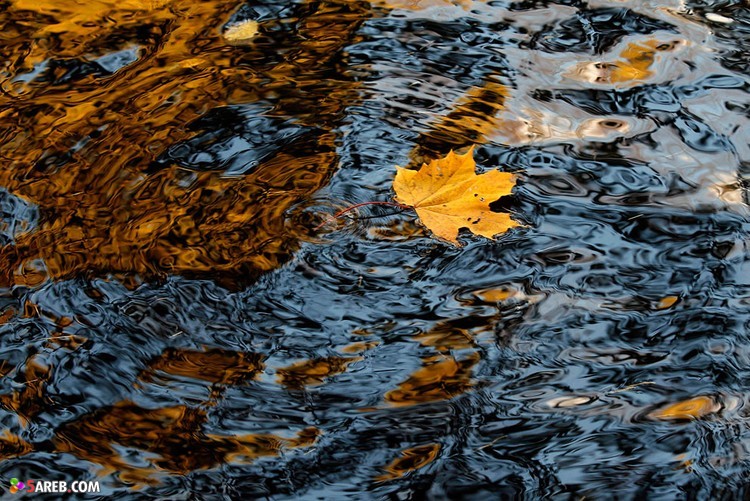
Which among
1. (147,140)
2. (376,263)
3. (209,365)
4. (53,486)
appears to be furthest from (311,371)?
(147,140)

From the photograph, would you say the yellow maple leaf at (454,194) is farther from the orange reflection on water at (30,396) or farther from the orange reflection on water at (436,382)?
the orange reflection on water at (30,396)

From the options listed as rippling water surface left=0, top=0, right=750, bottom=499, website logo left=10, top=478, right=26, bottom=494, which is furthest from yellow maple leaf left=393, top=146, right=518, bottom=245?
website logo left=10, top=478, right=26, bottom=494

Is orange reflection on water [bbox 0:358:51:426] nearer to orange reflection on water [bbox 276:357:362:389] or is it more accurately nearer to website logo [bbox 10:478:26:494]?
website logo [bbox 10:478:26:494]

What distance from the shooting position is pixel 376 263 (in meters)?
2.09

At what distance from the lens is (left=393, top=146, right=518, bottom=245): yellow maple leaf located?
85.0 inches

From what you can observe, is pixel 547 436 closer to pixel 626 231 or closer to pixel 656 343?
pixel 656 343

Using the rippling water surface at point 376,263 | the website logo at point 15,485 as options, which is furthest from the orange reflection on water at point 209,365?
the website logo at point 15,485

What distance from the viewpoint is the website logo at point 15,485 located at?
1.70 m

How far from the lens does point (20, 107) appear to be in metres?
2.65

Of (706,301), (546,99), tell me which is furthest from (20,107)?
(706,301)

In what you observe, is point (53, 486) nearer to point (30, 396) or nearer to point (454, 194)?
point (30, 396)

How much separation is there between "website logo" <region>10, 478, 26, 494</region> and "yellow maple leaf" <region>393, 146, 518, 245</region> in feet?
3.88

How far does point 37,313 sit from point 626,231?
1.57 meters

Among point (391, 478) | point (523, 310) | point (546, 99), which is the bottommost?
point (391, 478)
